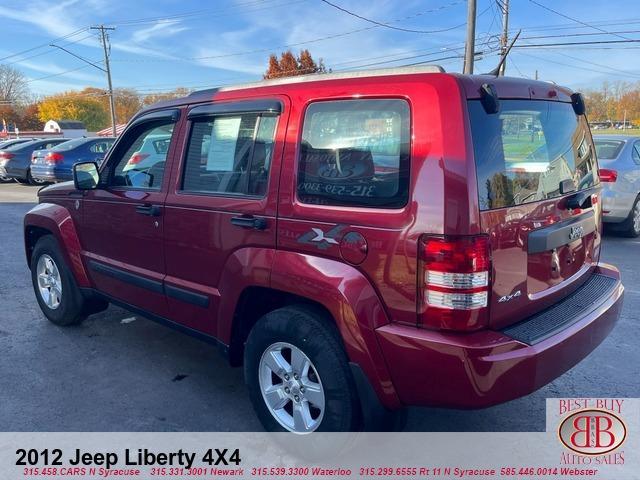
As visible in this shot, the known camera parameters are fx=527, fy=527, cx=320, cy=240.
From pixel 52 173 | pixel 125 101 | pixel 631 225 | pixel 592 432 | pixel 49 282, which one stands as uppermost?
pixel 125 101

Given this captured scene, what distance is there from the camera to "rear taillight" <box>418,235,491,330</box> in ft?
7.04

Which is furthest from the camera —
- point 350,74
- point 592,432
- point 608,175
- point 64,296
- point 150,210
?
point 608,175

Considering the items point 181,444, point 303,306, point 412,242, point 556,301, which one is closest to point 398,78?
point 412,242

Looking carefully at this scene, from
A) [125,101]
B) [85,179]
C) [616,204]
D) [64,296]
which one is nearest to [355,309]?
[85,179]

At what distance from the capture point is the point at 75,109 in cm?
8806

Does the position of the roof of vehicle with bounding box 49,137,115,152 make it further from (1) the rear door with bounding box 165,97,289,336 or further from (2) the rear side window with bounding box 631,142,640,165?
(1) the rear door with bounding box 165,97,289,336

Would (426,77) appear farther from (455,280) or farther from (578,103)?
(578,103)

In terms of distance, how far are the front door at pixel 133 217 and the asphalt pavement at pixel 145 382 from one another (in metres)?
0.51

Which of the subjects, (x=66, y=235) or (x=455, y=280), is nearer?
(x=455, y=280)

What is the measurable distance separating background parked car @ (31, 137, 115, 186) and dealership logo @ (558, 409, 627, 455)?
47.3 ft

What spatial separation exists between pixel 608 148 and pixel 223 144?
6898mm

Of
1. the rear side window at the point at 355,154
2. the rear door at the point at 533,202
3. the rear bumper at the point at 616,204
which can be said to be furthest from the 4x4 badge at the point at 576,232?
the rear bumper at the point at 616,204

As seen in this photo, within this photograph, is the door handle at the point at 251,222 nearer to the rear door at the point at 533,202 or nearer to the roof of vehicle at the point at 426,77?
the roof of vehicle at the point at 426,77

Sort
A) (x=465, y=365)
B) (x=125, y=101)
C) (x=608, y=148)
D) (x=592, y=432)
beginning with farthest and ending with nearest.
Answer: (x=125, y=101) < (x=608, y=148) < (x=592, y=432) < (x=465, y=365)
